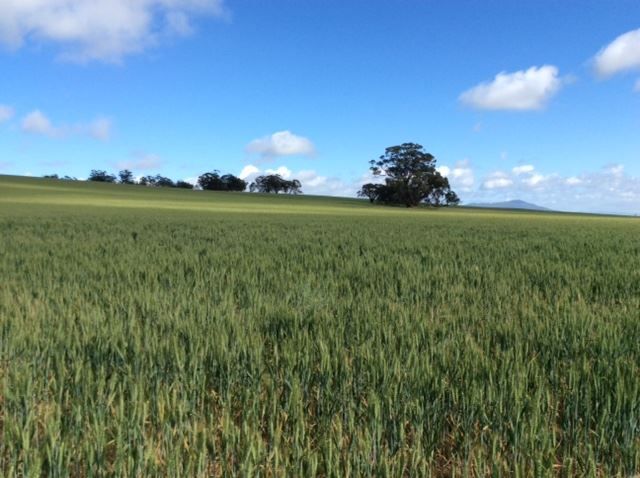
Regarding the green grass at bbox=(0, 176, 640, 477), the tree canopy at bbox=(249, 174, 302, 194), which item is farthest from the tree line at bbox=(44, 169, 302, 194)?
A: the green grass at bbox=(0, 176, 640, 477)

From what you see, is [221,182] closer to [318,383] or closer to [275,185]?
[275,185]

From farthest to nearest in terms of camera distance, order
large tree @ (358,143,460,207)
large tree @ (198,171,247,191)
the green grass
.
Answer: large tree @ (198,171,247,191) → large tree @ (358,143,460,207) → the green grass

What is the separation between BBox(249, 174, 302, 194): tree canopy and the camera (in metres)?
128

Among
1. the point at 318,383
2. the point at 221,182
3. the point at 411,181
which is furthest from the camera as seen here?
the point at 221,182

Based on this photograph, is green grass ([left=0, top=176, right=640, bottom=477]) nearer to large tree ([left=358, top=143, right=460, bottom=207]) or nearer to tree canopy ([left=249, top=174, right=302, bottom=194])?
large tree ([left=358, top=143, right=460, bottom=207])

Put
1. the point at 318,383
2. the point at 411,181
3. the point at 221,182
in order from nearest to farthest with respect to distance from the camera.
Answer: the point at 318,383
the point at 411,181
the point at 221,182

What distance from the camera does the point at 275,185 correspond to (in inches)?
5074

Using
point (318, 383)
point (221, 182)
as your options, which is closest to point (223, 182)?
point (221, 182)

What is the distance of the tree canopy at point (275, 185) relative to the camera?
128000 mm

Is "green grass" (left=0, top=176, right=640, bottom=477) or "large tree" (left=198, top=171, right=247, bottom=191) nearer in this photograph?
"green grass" (left=0, top=176, right=640, bottom=477)

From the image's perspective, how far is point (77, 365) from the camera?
9.71ft

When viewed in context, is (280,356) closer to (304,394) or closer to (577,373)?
(304,394)

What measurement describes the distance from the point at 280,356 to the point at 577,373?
1882 millimetres

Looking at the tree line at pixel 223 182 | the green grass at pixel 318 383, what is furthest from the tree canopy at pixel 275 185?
the green grass at pixel 318 383
